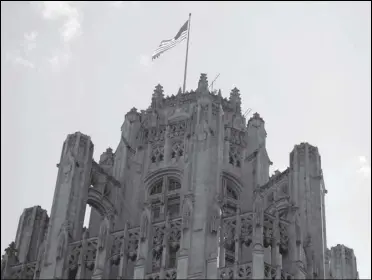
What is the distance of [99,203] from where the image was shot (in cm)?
6209

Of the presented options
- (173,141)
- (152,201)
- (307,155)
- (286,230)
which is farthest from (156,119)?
(286,230)

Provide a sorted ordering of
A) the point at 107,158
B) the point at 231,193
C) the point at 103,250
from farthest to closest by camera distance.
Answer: the point at 107,158
the point at 231,193
the point at 103,250

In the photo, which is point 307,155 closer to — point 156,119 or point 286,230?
point 286,230

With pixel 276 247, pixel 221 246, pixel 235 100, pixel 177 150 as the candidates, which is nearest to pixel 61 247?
pixel 221 246

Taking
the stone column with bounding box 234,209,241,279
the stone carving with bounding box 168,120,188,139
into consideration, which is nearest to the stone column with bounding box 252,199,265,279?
the stone column with bounding box 234,209,241,279

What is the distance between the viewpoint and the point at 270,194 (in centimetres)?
6250

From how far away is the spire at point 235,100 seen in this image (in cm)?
7081

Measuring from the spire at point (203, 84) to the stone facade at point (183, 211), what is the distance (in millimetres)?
59

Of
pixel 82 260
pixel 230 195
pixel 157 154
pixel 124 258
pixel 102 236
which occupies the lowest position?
pixel 82 260

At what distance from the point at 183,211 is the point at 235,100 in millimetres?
17867

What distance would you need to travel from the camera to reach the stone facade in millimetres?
54094

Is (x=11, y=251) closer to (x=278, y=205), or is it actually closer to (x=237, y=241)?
(x=237, y=241)

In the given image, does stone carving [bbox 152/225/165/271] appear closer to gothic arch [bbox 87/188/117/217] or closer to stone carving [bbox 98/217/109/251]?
stone carving [bbox 98/217/109/251]

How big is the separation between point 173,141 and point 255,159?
16.4 feet
